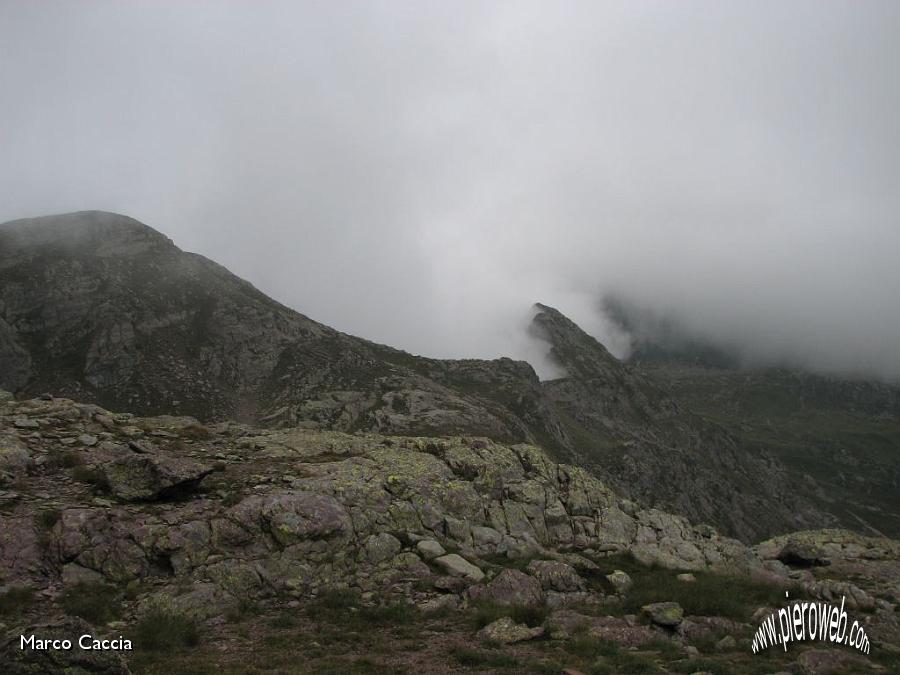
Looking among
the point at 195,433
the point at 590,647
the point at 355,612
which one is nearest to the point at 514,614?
the point at 590,647

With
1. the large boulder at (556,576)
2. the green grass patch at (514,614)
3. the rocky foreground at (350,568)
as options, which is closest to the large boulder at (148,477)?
the rocky foreground at (350,568)

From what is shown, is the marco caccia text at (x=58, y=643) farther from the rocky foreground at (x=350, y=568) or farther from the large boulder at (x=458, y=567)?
the large boulder at (x=458, y=567)

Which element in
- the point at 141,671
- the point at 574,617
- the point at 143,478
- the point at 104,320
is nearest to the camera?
the point at 141,671

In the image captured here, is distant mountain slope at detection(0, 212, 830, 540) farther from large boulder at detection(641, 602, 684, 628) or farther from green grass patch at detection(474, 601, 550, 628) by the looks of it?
large boulder at detection(641, 602, 684, 628)

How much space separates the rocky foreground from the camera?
17.1 m

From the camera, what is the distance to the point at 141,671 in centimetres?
1458

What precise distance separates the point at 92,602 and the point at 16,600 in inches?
99.1

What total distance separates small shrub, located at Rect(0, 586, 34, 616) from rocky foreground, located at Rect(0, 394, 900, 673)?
8 centimetres

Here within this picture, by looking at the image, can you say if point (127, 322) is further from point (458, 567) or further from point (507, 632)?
point (507, 632)

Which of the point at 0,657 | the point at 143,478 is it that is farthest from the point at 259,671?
the point at 143,478

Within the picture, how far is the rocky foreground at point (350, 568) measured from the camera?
17.1 meters

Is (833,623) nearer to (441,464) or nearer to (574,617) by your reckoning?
(574,617)

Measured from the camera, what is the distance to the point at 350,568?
25.3 metres

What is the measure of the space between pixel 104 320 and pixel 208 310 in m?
26.4
